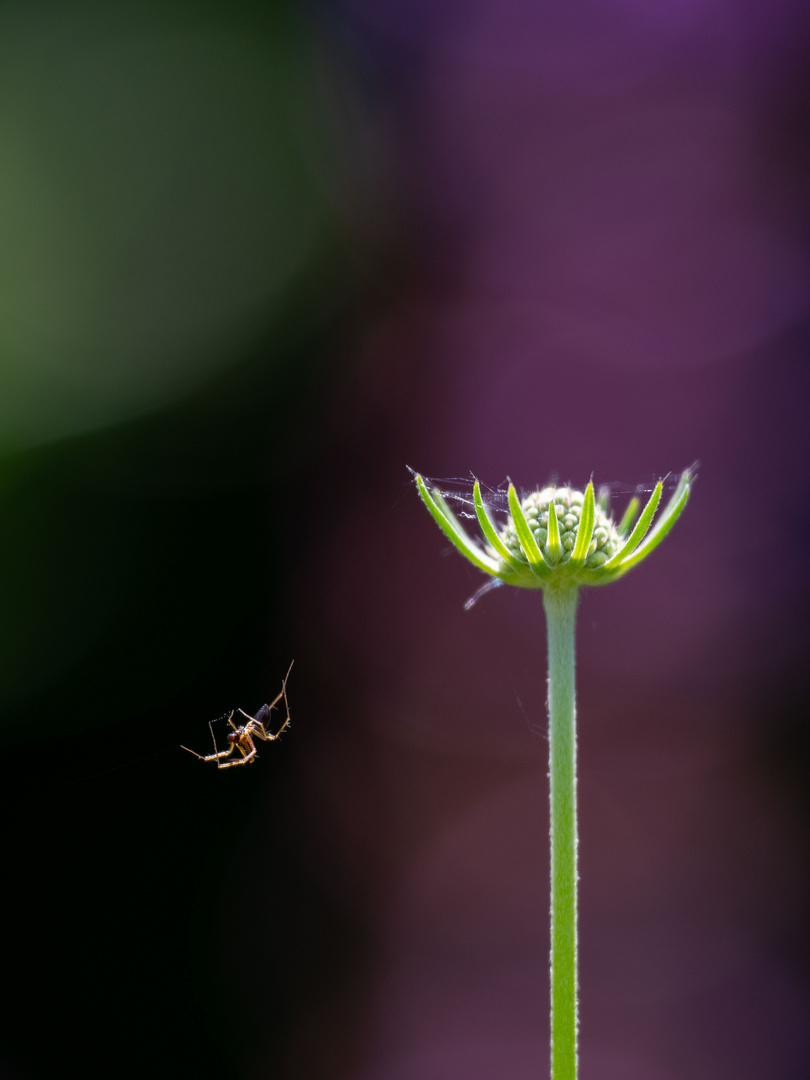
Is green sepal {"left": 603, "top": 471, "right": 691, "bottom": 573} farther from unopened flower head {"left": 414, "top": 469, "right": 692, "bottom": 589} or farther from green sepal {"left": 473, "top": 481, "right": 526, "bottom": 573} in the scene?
green sepal {"left": 473, "top": 481, "right": 526, "bottom": 573}

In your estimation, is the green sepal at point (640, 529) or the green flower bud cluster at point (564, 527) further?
the green flower bud cluster at point (564, 527)

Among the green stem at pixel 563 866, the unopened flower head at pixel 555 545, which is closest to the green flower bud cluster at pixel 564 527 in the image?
the unopened flower head at pixel 555 545

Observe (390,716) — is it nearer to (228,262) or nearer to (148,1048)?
(148,1048)

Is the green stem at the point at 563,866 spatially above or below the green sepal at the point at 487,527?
below

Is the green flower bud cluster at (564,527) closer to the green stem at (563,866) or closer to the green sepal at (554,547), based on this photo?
the green sepal at (554,547)

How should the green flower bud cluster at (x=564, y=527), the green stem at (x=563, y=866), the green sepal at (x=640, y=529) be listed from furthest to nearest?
the green flower bud cluster at (x=564, y=527) < the green sepal at (x=640, y=529) < the green stem at (x=563, y=866)

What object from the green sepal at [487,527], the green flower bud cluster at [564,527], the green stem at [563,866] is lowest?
the green stem at [563,866]

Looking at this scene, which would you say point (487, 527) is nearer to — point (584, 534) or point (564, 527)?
point (584, 534)
